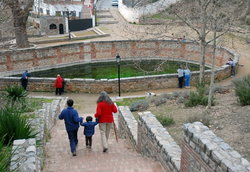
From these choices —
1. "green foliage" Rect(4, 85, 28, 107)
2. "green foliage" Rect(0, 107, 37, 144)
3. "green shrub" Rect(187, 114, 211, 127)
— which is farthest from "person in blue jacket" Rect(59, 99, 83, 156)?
"green foliage" Rect(4, 85, 28, 107)

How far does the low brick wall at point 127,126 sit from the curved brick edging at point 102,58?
303 inches

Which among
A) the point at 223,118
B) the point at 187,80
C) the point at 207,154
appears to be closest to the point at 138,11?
the point at 187,80

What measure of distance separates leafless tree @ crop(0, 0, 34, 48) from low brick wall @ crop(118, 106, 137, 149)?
15.9 m

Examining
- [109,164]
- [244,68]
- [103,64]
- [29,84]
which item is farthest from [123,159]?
[103,64]

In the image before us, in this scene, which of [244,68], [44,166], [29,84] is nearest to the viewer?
[44,166]

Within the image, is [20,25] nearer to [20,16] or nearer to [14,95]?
[20,16]

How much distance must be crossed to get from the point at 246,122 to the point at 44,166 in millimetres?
5249

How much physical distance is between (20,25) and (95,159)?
836 inches

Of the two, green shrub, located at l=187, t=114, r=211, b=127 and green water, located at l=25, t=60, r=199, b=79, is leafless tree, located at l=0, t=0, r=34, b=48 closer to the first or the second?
green water, located at l=25, t=60, r=199, b=79

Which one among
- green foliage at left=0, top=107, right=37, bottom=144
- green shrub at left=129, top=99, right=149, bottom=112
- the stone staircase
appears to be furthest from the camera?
the stone staircase

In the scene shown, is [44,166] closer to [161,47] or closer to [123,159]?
[123,159]

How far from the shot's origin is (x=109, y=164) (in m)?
6.98

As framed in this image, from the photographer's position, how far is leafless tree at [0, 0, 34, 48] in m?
23.7

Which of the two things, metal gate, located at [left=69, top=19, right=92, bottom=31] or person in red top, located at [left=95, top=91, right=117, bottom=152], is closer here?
person in red top, located at [left=95, top=91, right=117, bottom=152]
